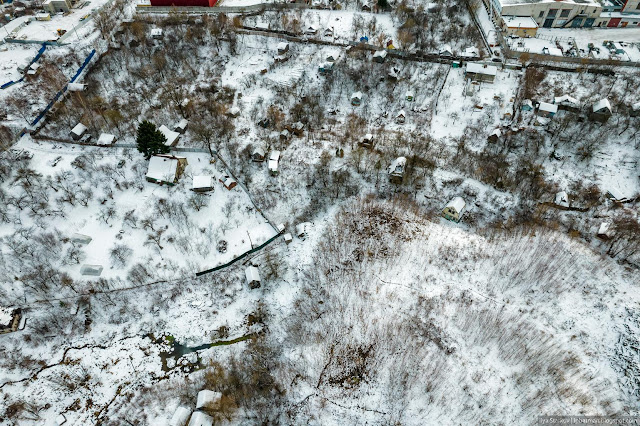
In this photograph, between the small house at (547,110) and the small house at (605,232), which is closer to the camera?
the small house at (605,232)

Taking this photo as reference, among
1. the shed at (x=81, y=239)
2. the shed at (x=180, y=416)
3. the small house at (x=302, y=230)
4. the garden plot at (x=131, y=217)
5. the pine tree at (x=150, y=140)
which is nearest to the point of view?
the shed at (x=180, y=416)

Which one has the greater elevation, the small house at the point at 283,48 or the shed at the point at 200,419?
the small house at the point at 283,48

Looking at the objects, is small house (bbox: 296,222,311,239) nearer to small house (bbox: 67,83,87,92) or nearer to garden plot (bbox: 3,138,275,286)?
garden plot (bbox: 3,138,275,286)

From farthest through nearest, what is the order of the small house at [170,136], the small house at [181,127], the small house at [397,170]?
the small house at [181,127] → the small house at [170,136] → the small house at [397,170]

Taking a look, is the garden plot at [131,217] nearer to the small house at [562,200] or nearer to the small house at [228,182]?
the small house at [228,182]

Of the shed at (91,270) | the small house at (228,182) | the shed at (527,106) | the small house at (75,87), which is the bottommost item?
the shed at (91,270)

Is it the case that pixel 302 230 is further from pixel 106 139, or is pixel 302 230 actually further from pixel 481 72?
pixel 481 72

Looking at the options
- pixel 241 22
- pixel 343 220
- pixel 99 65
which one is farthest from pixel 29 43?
pixel 343 220

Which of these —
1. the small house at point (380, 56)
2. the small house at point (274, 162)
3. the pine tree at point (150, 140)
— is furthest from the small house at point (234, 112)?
the small house at point (380, 56)
